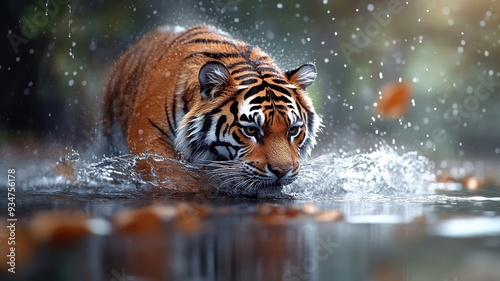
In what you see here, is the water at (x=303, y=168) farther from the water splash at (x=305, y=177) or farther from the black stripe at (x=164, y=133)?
the black stripe at (x=164, y=133)

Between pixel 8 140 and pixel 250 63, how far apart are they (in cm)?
326

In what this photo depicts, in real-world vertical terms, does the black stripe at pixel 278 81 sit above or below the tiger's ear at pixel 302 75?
below

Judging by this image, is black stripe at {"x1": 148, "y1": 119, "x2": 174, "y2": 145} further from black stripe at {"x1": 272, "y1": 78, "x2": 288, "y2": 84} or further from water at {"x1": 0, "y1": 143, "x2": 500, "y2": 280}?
black stripe at {"x1": 272, "y1": 78, "x2": 288, "y2": 84}

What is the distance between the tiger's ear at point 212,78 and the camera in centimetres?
480

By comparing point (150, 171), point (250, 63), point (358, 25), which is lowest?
point (150, 171)

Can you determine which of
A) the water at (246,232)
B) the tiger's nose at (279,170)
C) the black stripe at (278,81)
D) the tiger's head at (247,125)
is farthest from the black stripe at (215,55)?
the tiger's nose at (279,170)

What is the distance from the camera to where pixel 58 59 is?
6.79 meters

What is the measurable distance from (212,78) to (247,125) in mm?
357

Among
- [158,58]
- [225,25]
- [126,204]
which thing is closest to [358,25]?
[225,25]

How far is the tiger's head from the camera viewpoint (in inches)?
181

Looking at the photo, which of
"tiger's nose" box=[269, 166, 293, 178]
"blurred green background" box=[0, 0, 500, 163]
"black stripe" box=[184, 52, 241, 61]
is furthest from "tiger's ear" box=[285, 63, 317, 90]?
"blurred green background" box=[0, 0, 500, 163]

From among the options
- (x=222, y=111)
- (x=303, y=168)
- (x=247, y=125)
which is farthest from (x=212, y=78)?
(x=303, y=168)

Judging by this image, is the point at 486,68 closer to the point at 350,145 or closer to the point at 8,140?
the point at 350,145

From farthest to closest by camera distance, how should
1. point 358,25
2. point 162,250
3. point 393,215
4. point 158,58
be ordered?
point 358,25 < point 158,58 < point 393,215 < point 162,250
